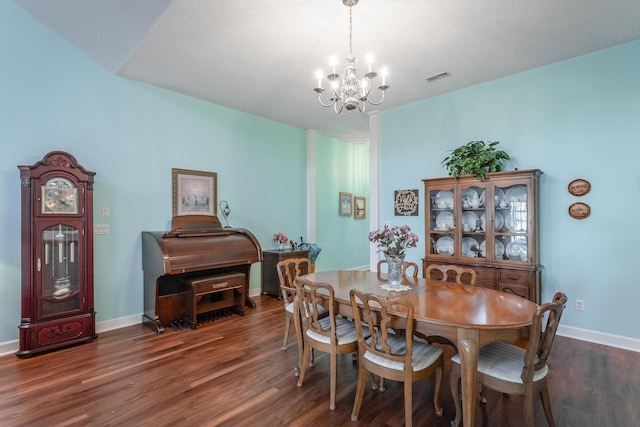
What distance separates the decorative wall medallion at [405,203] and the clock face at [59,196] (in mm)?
3968

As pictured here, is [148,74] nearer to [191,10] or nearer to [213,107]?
[213,107]

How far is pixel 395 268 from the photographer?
260cm

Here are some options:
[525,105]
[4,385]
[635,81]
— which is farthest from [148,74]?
[635,81]

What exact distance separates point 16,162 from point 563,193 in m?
5.60

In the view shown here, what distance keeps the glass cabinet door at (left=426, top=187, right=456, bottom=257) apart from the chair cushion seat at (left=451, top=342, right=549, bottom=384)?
198cm

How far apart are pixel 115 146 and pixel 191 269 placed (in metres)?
1.70

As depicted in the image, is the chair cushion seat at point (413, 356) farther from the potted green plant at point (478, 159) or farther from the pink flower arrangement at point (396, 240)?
the potted green plant at point (478, 159)

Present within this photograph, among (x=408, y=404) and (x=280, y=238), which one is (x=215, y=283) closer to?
(x=280, y=238)

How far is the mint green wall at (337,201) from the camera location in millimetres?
6285

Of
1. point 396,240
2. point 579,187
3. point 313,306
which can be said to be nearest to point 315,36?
point 396,240

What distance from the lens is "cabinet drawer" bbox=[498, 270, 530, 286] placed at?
333 cm

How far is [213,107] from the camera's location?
4570 millimetres

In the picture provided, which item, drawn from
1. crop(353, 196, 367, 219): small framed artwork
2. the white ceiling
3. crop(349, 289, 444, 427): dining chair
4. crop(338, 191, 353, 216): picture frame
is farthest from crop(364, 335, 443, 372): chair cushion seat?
crop(353, 196, 367, 219): small framed artwork

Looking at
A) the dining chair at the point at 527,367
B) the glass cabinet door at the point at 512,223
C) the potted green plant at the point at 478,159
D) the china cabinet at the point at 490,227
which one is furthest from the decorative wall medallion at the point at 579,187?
the dining chair at the point at 527,367
